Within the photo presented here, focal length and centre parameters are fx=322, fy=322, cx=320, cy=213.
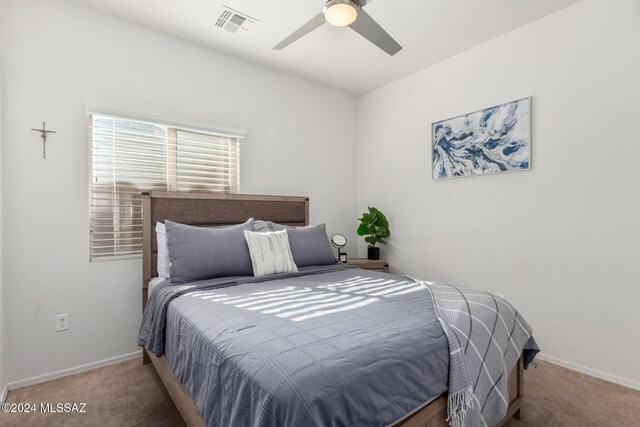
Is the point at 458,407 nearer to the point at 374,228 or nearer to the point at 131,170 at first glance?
the point at 374,228

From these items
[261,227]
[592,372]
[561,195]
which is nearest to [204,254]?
[261,227]

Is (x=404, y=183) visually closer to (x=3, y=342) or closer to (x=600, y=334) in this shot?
(x=600, y=334)

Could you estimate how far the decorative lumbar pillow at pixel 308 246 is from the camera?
273 cm

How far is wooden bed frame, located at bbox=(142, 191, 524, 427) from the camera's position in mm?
1331

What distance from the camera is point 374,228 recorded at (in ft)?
12.2

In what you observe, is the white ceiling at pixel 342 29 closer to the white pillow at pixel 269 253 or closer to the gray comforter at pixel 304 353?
the white pillow at pixel 269 253

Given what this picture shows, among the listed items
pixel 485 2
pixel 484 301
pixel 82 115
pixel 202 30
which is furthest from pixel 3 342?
pixel 485 2

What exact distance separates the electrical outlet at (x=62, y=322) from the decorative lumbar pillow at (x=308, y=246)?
1606 millimetres

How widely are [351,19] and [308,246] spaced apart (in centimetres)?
171

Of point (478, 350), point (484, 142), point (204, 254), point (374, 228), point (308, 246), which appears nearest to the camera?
point (478, 350)

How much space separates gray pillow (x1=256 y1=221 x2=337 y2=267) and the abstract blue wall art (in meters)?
1.41

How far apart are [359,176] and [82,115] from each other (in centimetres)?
297

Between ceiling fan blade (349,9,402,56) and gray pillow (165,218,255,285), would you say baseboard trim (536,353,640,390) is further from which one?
ceiling fan blade (349,9,402,56)

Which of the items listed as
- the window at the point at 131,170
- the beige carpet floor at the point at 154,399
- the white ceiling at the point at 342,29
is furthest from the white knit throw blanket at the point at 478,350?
the window at the point at 131,170
